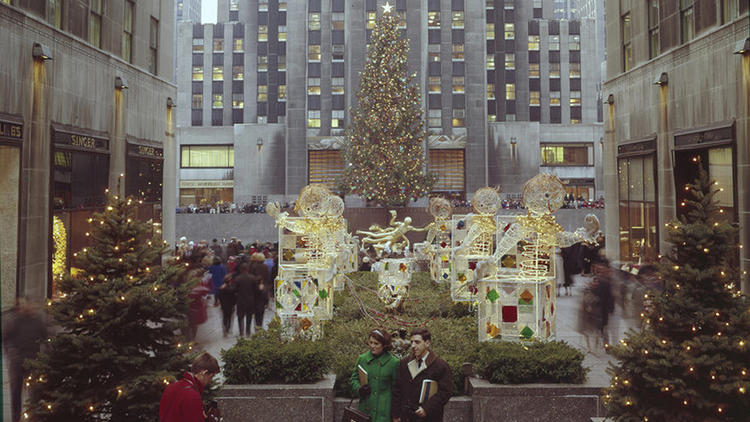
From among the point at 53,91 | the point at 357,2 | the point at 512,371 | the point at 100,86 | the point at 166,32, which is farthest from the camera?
the point at 357,2

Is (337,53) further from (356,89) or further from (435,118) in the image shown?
(435,118)

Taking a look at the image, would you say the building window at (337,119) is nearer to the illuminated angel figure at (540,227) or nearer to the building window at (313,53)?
the building window at (313,53)

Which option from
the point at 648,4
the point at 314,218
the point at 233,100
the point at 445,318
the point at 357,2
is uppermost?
the point at 357,2

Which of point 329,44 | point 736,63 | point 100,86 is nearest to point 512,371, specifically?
point 736,63

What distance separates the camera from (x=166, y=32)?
76.4ft

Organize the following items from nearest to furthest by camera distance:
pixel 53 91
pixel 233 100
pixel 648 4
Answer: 1. pixel 53 91
2. pixel 648 4
3. pixel 233 100

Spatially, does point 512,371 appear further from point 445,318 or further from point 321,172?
point 321,172

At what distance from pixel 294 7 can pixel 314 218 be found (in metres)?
45.1

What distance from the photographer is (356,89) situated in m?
50.7

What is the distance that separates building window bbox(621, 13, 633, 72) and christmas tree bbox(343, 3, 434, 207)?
55.3 feet

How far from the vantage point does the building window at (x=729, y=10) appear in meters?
14.6

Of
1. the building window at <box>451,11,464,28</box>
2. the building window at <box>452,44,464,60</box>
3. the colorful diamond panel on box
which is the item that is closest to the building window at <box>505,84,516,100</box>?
the building window at <box>452,44,464,60</box>

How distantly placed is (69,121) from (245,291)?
28.6 feet

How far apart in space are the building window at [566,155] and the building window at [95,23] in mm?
47927
